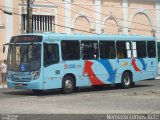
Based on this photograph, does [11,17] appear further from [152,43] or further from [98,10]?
[152,43]

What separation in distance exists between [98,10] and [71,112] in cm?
3176

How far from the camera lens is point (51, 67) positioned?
77.6ft

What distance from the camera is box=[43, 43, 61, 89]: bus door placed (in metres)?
23.4

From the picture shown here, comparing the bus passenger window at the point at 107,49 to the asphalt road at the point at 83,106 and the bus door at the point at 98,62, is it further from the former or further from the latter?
the asphalt road at the point at 83,106

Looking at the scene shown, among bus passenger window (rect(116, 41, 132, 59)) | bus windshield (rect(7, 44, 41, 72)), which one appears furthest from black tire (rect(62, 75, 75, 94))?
bus passenger window (rect(116, 41, 132, 59))

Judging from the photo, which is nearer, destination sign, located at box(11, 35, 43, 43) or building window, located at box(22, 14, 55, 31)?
destination sign, located at box(11, 35, 43, 43)

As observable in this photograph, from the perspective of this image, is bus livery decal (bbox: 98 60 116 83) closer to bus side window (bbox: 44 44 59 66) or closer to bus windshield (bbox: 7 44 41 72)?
bus side window (bbox: 44 44 59 66)

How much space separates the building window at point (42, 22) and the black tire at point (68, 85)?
1832 cm

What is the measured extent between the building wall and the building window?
0.94ft

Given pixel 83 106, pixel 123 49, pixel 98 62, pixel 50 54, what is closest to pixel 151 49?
pixel 123 49

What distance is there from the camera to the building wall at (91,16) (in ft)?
135

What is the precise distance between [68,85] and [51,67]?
1.46 meters

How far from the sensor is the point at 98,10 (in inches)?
1866

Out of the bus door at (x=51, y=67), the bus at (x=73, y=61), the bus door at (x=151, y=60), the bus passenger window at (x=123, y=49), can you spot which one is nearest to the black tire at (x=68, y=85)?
the bus at (x=73, y=61)
